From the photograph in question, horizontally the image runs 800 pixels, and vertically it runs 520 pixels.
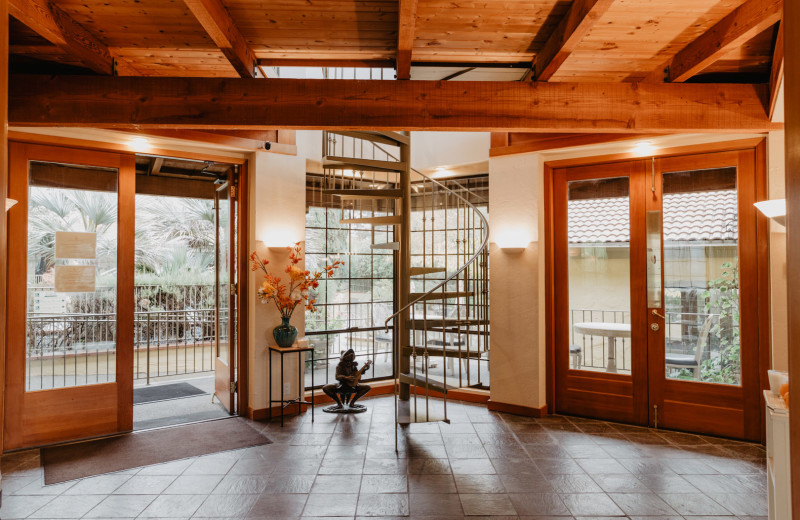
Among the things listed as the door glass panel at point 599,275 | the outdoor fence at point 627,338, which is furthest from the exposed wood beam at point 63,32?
the outdoor fence at point 627,338

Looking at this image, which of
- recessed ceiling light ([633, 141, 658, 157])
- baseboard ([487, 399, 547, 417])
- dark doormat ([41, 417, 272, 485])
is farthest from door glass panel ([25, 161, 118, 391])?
recessed ceiling light ([633, 141, 658, 157])

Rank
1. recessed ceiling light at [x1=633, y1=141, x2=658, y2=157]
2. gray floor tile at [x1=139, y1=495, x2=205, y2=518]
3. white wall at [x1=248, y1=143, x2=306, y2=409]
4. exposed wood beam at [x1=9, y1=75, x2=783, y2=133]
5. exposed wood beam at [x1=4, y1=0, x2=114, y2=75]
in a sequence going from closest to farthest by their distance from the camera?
exposed wood beam at [x1=4, y1=0, x2=114, y2=75], gray floor tile at [x1=139, y1=495, x2=205, y2=518], exposed wood beam at [x1=9, y1=75, x2=783, y2=133], recessed ceiling light at [x1=633, y1=141, x2=658, y2=157], white wall at [x1=248, y1=143, x2=306, y2=409]

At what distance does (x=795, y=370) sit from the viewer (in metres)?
1.35

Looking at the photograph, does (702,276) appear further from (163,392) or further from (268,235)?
(163,392)

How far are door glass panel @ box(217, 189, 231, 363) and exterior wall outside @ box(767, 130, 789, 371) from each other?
4.88 metres

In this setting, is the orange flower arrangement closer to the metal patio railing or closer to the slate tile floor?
the slate tile floor

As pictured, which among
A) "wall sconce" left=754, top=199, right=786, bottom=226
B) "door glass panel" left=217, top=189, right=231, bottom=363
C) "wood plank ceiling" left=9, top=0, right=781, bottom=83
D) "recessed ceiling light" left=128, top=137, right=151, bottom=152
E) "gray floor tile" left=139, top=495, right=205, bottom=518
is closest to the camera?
"wood plank ceiling" left=9, top=0, right=781, bottom=83

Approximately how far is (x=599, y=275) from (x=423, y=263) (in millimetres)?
1801

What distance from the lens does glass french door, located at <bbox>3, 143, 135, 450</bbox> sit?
3.85m

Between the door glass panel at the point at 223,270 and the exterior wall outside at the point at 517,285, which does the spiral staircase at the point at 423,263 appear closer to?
the exterior wall outside at the point at 517,285

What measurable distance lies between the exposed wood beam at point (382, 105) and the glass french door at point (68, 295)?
1.10 m

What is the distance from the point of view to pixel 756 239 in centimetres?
402

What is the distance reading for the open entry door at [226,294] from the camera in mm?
4904

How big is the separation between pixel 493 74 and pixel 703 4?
1.52 metres
